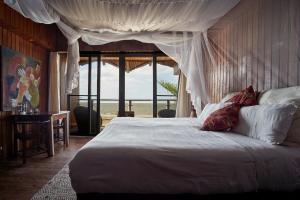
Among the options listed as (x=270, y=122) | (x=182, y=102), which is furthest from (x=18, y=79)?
(x=270, y=122)

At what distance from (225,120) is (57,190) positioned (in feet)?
5.74

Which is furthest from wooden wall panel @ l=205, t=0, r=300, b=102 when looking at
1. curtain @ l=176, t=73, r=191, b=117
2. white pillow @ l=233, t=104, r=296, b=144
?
curtain @ l=176, t=73, r=191, b=117

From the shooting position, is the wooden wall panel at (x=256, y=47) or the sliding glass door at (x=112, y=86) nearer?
the wooden wall panel at (x=256, y=47)

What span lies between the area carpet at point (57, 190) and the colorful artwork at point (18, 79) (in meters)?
1.61

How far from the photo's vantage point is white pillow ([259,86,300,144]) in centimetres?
157

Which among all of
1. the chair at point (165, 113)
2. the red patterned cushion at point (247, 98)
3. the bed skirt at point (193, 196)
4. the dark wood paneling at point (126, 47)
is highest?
the dark wood paneling at point (126, 47)

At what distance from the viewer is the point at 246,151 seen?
1.42 metres

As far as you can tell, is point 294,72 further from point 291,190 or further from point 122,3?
point 122,3

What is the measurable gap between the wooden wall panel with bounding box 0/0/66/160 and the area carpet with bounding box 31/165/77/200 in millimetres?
1422

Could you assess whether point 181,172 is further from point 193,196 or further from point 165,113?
point 165,113

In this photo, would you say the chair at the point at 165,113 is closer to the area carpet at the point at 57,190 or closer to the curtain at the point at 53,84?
the curtain at the point at 53,84

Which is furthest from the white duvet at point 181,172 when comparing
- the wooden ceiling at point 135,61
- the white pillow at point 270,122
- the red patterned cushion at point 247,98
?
the wooden ceiling at point 135,61

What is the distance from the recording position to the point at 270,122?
5.33 feet

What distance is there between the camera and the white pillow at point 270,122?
1.54 meters
